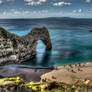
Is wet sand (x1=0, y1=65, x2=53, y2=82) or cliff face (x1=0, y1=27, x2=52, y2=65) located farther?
cliff face (x1=0, y1=27, x2=52, y2=65)

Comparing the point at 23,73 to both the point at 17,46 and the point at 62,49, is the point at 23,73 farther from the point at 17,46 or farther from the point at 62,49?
the point at 62,49

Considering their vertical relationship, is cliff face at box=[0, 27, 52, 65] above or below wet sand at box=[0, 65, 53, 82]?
above

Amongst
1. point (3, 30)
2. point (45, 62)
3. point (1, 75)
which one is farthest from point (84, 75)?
point (3, 30)

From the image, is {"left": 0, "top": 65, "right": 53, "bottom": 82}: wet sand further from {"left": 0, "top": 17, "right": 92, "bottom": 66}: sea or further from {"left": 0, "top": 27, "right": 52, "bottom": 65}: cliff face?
{"left": 0, "top": 17, "right": 92, "bottom": 66}: sea

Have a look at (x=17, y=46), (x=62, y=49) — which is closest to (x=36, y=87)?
(x=17, y=46)

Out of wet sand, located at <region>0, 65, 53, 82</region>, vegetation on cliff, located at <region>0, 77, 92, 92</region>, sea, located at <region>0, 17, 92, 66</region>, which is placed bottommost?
sea, located at <region>0, 17, 92, 66</region>

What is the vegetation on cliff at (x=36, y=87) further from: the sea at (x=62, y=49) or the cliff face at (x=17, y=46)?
the sea at (x=62, y=49)

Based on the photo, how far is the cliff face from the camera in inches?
119

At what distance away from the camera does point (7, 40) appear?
3.11m

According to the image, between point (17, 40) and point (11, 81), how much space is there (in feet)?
6.17

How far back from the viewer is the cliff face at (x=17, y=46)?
3017 mm

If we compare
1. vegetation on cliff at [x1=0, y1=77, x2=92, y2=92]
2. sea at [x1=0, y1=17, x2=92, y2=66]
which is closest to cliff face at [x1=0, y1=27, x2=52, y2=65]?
sea at [x1=0, y1=17, x2=92, y2=66]

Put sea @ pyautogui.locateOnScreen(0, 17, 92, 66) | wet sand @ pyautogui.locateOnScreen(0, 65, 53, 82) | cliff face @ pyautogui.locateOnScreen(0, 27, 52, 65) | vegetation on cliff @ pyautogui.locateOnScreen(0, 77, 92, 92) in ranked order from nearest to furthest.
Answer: vegetation on cliff @ pyautogui.locateOnScreen(0, 77, 92, 92)
wet sand @ pyautogui.locateOnScreen(0, 65, 53, 82)
cliff face @ pyautogui.locateOnScreen(0, 27, 52, 65)
sea @ pyautogui.locateOnScreen(0, 17, 92, 66)

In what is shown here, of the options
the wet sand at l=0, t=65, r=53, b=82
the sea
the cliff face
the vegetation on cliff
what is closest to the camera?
the vegetation on cliff
